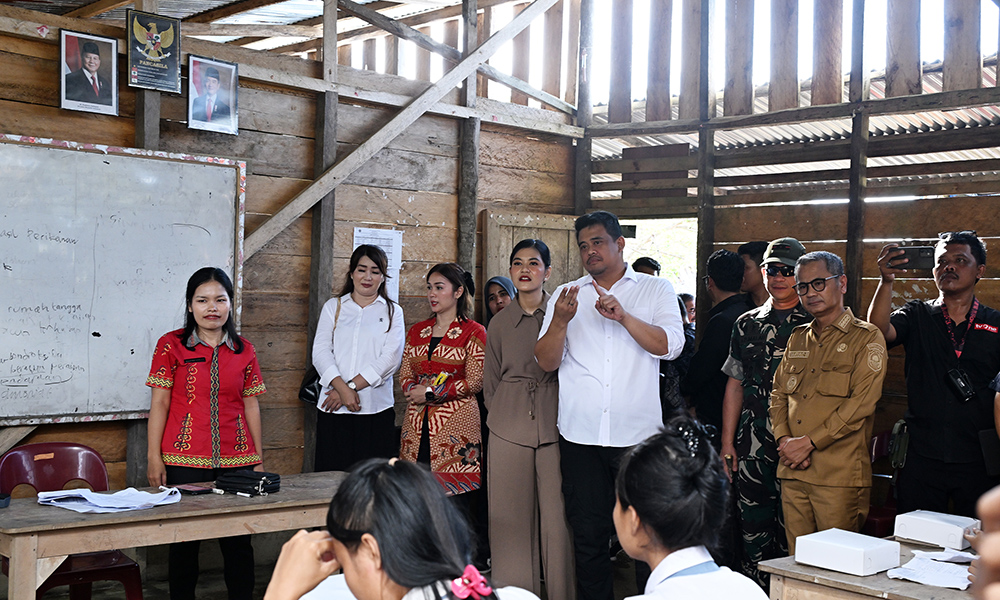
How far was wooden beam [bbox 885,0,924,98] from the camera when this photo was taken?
475cm

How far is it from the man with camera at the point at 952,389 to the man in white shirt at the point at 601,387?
101cm

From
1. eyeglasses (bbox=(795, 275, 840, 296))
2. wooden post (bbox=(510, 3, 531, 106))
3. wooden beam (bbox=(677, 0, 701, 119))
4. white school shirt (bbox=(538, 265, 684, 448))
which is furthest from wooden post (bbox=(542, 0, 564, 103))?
eyeglasses (bbox=(795, 275, 840, 296))

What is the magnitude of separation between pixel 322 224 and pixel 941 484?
10.8 ft

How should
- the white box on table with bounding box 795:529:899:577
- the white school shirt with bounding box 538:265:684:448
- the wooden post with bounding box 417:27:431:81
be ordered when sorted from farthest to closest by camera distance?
the wooden post with bounding box 417:27:431:81 < the white school shirt with bounding box 538:265:684:448 < the white box on table with bounding box 795:529:899:577

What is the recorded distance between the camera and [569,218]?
5.93 metres

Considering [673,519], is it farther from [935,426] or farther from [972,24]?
[972,24]

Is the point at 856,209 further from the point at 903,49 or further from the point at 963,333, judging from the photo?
the point at 963,333

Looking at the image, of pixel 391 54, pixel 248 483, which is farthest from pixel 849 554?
pixel 391 54

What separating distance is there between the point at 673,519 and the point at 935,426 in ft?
6.96

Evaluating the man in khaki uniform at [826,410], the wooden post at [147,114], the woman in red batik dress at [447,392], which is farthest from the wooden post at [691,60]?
the wooden post at [147,114]

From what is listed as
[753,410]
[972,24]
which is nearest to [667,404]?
[753,410]

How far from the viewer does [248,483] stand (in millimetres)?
3145

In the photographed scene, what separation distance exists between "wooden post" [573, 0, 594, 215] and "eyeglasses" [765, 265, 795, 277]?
2.30 metres

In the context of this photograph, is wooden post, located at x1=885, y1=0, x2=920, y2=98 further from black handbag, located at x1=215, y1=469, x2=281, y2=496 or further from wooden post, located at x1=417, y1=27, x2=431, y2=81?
black handbag, located at x1=215, y1=469, x2=281, y2=496
